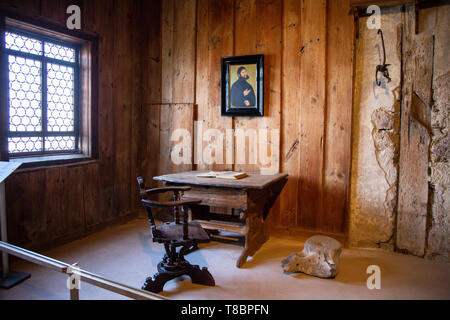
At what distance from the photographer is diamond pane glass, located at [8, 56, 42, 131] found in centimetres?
337

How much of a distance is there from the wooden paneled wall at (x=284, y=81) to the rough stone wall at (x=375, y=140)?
0.13 meters

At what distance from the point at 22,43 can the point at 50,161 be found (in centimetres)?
125

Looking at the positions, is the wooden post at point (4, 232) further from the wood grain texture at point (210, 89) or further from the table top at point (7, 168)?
the wood grain texture at point (210, 89)

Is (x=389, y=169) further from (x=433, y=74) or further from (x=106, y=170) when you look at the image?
(x=106, y=170)

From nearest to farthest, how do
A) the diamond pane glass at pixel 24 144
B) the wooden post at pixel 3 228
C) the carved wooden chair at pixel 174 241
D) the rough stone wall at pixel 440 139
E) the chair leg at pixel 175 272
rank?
the carved wooden chair at pixel 174 241 → the chair leg at pixel 175 272 → the wooden post at pixel 3 228 → the rough stone wall at pixel 440 139 → the diamond pane glass at pixel 24 144

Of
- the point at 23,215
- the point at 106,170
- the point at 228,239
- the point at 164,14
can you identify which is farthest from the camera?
the point at 164,14

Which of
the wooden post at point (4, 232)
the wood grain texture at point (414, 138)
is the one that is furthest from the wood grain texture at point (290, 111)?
the wooden post at point (4, 232)

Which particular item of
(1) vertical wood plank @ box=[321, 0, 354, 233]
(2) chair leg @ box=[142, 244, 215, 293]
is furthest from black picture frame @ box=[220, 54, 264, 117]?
(2) chair leg @ box=[142, 244, 215, 293]

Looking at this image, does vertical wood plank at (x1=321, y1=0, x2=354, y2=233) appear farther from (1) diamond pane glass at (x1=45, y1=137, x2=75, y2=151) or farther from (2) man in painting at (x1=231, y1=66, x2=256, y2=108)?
(1) diamond pane glass at (x1=45, y1=137, x2=75, y2=151)

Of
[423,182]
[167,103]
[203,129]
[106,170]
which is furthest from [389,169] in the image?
[106,170]

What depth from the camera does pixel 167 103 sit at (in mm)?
4695

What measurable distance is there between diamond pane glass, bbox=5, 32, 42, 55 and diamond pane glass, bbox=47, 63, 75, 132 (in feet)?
0.68

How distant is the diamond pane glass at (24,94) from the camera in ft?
11.0

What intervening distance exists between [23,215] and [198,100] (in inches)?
96.7
